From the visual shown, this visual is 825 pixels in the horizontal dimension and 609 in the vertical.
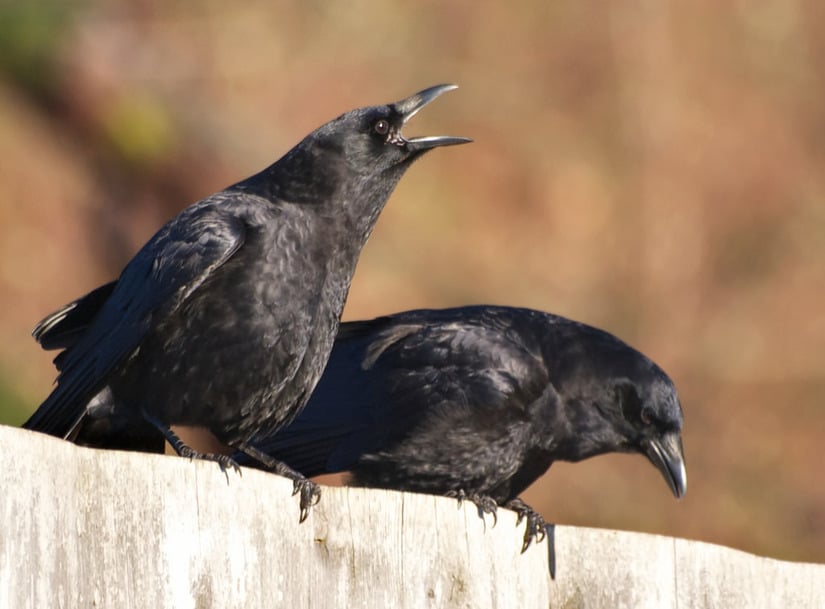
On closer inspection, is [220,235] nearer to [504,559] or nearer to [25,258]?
[504,559]

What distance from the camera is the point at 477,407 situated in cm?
584

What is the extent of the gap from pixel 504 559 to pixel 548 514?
8.32 m

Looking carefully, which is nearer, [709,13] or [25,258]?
[25,258]

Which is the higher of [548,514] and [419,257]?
[419,257]

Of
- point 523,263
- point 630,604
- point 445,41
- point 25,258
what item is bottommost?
point 630,604

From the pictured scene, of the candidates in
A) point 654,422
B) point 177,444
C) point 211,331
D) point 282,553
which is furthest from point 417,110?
point 282,553

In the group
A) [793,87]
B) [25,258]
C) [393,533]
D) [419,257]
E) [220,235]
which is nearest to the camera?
[393,533]

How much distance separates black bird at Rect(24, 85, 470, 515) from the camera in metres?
4.67

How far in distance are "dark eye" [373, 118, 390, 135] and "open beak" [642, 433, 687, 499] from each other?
1811 mm

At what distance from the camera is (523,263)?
45.1 ft

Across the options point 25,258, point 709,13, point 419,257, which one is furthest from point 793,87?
point 25,258

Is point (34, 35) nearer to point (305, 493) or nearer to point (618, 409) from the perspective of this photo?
point (618, 409)

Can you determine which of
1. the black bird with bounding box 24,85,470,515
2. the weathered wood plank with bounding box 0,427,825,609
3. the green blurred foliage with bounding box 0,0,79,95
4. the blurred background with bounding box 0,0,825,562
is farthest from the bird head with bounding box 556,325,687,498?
the green blurred foliage with bounding box 0,0,79,95

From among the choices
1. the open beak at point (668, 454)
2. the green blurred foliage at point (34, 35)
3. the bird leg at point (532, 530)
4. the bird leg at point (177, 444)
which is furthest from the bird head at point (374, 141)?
the green blurred foliage at point (34, 35)
